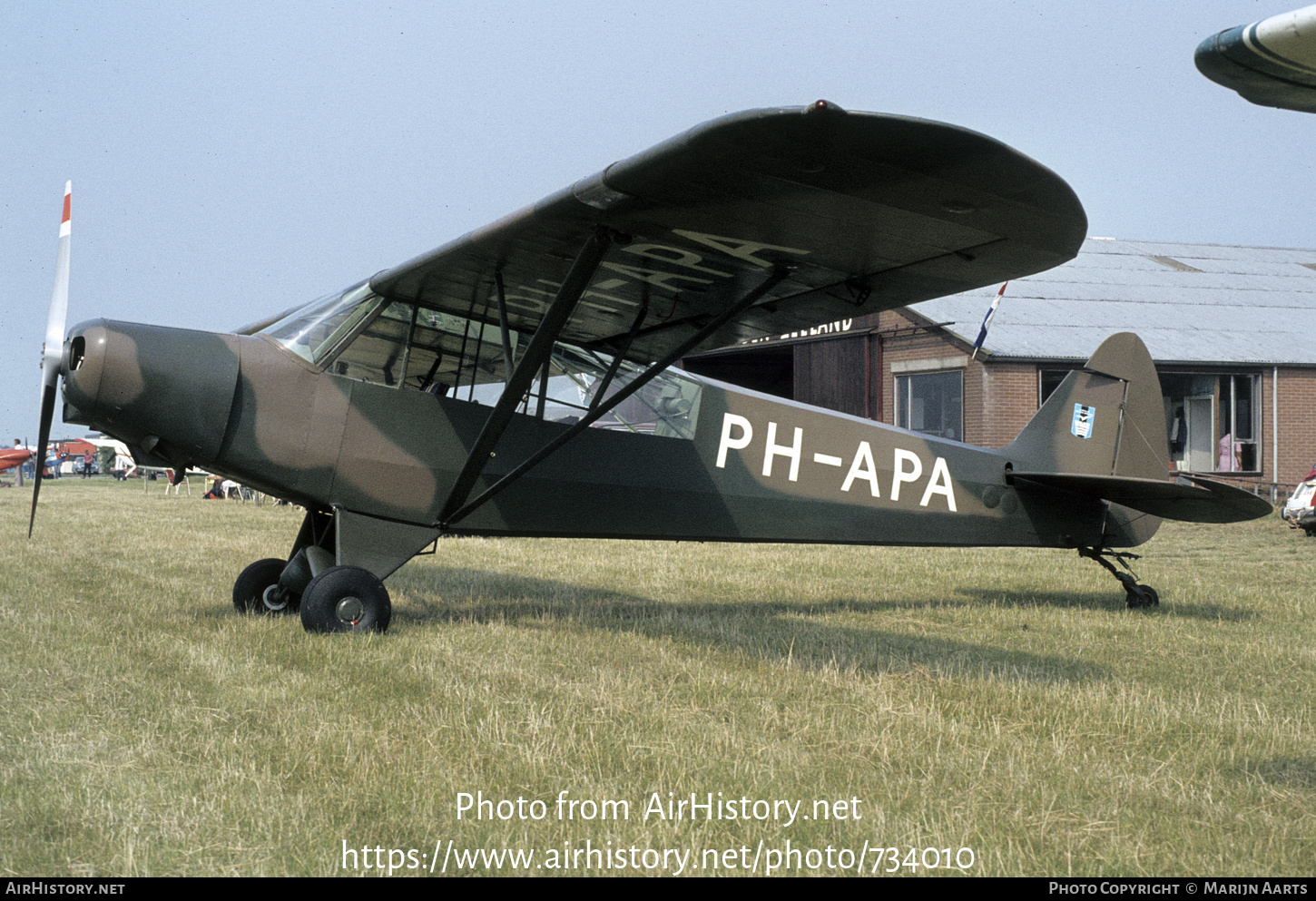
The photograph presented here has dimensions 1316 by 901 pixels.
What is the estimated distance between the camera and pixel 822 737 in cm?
416

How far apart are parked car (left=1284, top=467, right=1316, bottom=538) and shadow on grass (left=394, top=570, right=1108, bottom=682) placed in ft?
33.5

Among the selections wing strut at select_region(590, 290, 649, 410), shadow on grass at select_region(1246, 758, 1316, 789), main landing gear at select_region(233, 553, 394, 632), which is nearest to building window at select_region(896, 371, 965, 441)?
wing strut at select_region(590, 290, 649, 410)

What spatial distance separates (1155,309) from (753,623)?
21.5 meters

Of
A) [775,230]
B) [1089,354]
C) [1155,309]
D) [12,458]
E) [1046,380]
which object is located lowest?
[12,458]

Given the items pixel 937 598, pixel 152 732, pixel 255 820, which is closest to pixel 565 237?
pixel 152 732

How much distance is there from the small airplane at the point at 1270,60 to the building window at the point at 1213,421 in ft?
73.7

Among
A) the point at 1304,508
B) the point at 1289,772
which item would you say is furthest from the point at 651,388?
the point at 1304,508

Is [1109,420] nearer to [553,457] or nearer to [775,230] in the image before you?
[553,457]

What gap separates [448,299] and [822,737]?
13.5ft

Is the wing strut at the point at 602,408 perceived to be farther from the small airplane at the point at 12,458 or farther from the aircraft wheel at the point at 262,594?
the small airplane at the point at 12,458

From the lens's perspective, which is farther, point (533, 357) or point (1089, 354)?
point (1089, 354)

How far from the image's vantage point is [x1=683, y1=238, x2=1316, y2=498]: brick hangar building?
21688 mm

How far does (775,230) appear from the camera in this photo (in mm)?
5320

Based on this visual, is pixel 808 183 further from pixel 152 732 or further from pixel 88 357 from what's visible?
pixel 88 357
